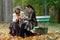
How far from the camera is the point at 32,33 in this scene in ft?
31.8

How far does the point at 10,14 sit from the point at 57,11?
21.6 ft

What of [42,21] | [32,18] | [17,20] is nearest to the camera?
[17,20]

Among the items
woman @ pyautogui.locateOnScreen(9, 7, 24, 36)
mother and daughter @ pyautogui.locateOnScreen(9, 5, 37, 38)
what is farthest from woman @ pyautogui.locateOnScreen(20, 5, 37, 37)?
woman @ pyautogui.locateOnScreen(9, 7, 24, 36)

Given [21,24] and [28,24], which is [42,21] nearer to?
[28,24]

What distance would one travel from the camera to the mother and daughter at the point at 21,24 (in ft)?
30.5

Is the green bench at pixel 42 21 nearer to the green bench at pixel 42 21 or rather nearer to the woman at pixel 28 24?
the green bench at pixel 42 21

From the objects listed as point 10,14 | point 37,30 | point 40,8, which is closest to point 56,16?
point 40,8

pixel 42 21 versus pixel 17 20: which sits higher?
pixel 17 20

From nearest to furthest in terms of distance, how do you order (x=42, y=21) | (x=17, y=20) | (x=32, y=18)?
(x=17, y=20), (x=32, y=18), (x=42, y=21)

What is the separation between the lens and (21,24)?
9.34 meters

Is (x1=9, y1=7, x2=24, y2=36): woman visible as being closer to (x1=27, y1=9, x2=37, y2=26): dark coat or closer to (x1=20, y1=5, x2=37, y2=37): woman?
(x1=20, y1=5, x2=37, y2=37): woman

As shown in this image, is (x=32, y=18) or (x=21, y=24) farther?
(x=32, y=18)

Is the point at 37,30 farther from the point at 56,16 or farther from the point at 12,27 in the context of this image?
the point at 56,16

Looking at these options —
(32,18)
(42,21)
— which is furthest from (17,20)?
(42,21)
